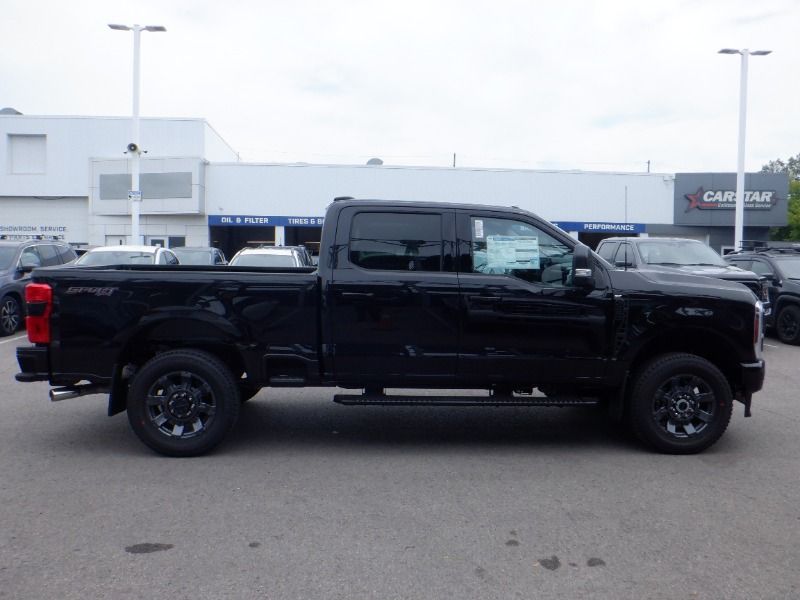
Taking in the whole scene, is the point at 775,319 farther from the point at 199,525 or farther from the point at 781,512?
the point at 199,525

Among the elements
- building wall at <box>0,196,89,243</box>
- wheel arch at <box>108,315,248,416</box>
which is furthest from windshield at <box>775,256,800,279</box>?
building wall at <box>0,196,89,243</box>

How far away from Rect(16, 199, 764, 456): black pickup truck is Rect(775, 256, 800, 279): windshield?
8982 mm

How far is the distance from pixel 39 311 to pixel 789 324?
41.7 ft

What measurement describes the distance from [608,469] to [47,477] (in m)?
4.26

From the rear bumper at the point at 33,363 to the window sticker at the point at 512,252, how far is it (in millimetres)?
3658

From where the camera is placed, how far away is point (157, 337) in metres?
6.24

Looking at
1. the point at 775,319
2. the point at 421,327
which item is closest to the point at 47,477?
the point at 421,327

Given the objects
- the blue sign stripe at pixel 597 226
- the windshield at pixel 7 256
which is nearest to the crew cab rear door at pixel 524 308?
the windshield at pixel 7 256

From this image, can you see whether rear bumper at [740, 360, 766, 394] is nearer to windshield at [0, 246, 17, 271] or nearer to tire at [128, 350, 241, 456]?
tire at [128, 350, 241, 456]

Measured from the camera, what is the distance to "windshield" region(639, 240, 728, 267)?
1280cm

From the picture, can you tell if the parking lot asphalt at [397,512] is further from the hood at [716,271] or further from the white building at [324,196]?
the white building at [324,196]

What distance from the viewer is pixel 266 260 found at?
1543 cm

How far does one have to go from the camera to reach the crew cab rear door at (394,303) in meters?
6.14

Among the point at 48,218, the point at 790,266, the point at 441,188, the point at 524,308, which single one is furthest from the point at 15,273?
the point at 48,218
